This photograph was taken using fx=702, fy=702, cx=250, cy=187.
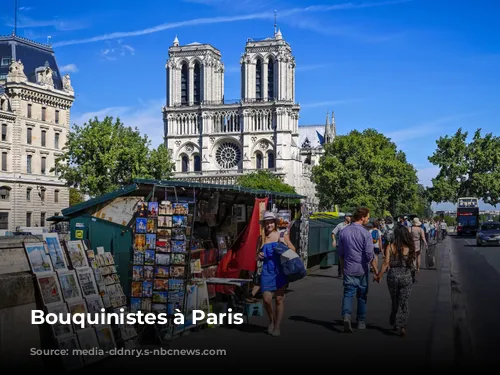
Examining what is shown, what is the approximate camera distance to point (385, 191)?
83750 millimetres

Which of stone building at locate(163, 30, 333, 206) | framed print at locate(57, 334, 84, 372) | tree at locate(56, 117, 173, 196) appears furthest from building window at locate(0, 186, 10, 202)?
framed print at locate(57, 334, 84, 372)

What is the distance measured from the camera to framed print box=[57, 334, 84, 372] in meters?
7.82

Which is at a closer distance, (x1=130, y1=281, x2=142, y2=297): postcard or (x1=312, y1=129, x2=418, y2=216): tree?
(x1=130, y1=281, x2=142, y2=297): postcard

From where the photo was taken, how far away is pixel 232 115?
124m

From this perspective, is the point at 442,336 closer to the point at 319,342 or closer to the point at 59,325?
the point at 319,342

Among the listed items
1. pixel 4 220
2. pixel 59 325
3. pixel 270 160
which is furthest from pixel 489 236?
pixel 270 160

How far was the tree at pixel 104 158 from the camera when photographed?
58031mm

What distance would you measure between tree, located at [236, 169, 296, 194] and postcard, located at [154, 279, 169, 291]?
88841mm

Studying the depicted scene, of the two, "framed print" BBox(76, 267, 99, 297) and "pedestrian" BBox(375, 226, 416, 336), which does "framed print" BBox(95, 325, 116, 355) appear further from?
"pedestrian" BBox(375, 226, 416, 336)

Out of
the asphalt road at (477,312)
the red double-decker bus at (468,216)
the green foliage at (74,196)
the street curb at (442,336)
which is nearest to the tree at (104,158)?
the green foliage at (74,196)

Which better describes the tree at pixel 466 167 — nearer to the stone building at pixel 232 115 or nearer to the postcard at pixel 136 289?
the stone building at pixel 232 115

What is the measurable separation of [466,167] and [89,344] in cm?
8405

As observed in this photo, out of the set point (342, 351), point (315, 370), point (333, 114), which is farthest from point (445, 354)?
point (333, 114)

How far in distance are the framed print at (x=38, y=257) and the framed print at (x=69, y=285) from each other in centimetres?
17
